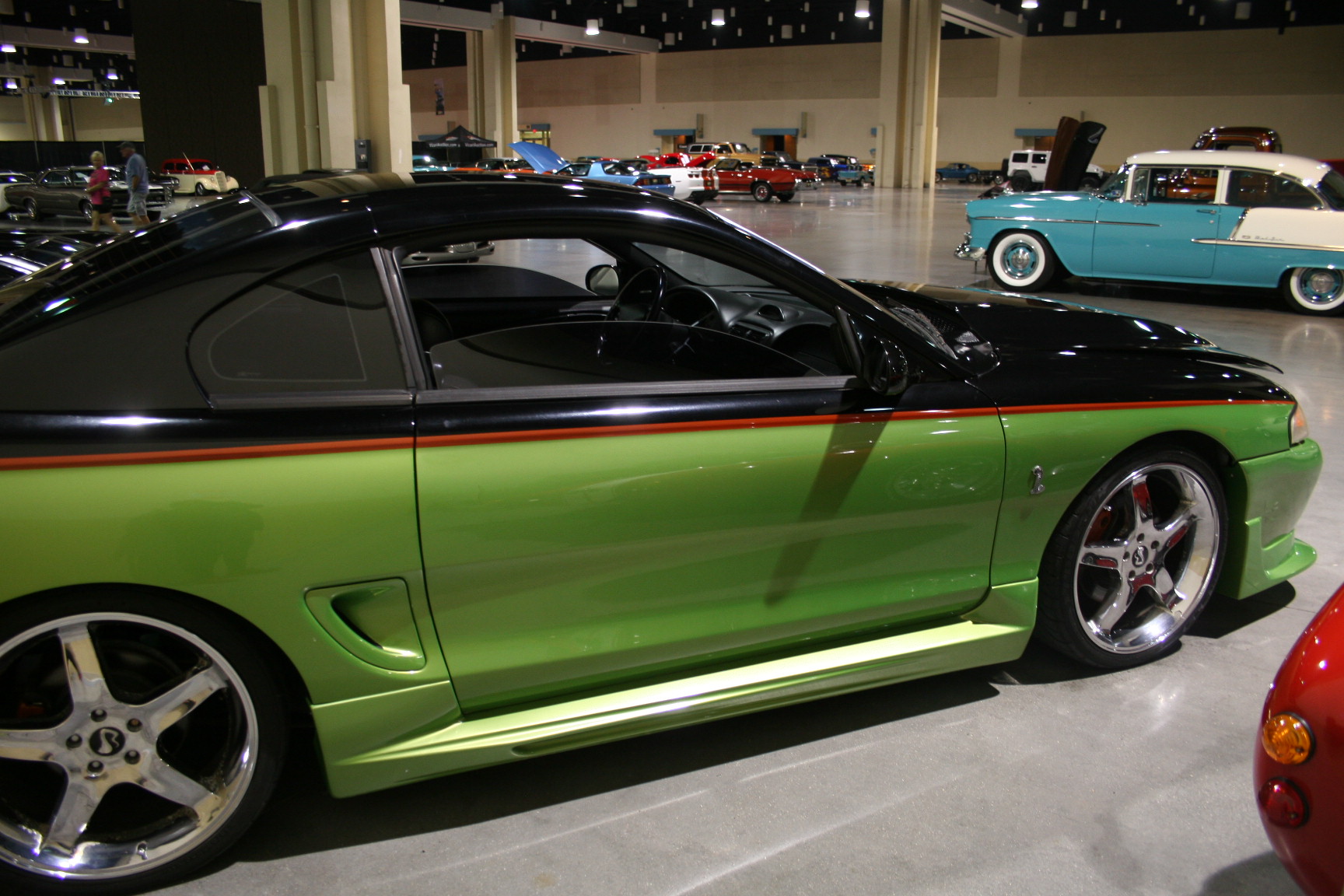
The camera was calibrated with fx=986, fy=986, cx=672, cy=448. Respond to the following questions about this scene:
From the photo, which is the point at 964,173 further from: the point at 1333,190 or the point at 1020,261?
the point at 1333,190

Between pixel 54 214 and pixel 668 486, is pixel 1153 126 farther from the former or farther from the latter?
pixel 668 486

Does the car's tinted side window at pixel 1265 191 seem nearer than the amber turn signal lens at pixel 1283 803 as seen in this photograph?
No

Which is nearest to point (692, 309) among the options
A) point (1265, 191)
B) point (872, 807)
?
point (872, 807)

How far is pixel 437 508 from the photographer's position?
1973 mm

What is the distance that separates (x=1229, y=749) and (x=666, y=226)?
6.49 feet

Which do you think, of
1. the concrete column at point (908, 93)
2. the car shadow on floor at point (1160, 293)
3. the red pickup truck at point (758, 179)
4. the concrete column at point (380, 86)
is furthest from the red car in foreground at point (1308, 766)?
the concrete column at point (908, 93)

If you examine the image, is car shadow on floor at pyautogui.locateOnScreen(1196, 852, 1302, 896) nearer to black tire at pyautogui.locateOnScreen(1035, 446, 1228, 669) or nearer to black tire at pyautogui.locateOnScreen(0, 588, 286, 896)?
black tire at pyautogui.locateOnScreen(1035, 446, 1228, 669)

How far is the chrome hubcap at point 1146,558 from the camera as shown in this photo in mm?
2824

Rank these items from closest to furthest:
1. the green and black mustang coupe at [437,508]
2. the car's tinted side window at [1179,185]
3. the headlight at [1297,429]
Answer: the green and black mustang coupe at [437,508], the headlight at [1297,429], the car's tinted side window at [1179,185]

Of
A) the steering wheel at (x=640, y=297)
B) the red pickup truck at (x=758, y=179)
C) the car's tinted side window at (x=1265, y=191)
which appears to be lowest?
the steering wheel at (x=640, y=297)

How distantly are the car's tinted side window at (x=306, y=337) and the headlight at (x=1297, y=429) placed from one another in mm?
2645

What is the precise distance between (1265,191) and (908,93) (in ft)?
91.2

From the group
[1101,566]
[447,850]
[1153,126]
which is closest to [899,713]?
[1101,566]

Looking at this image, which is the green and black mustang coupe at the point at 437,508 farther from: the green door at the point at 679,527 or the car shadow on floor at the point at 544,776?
the car shadow on floor at the point at 544,776
